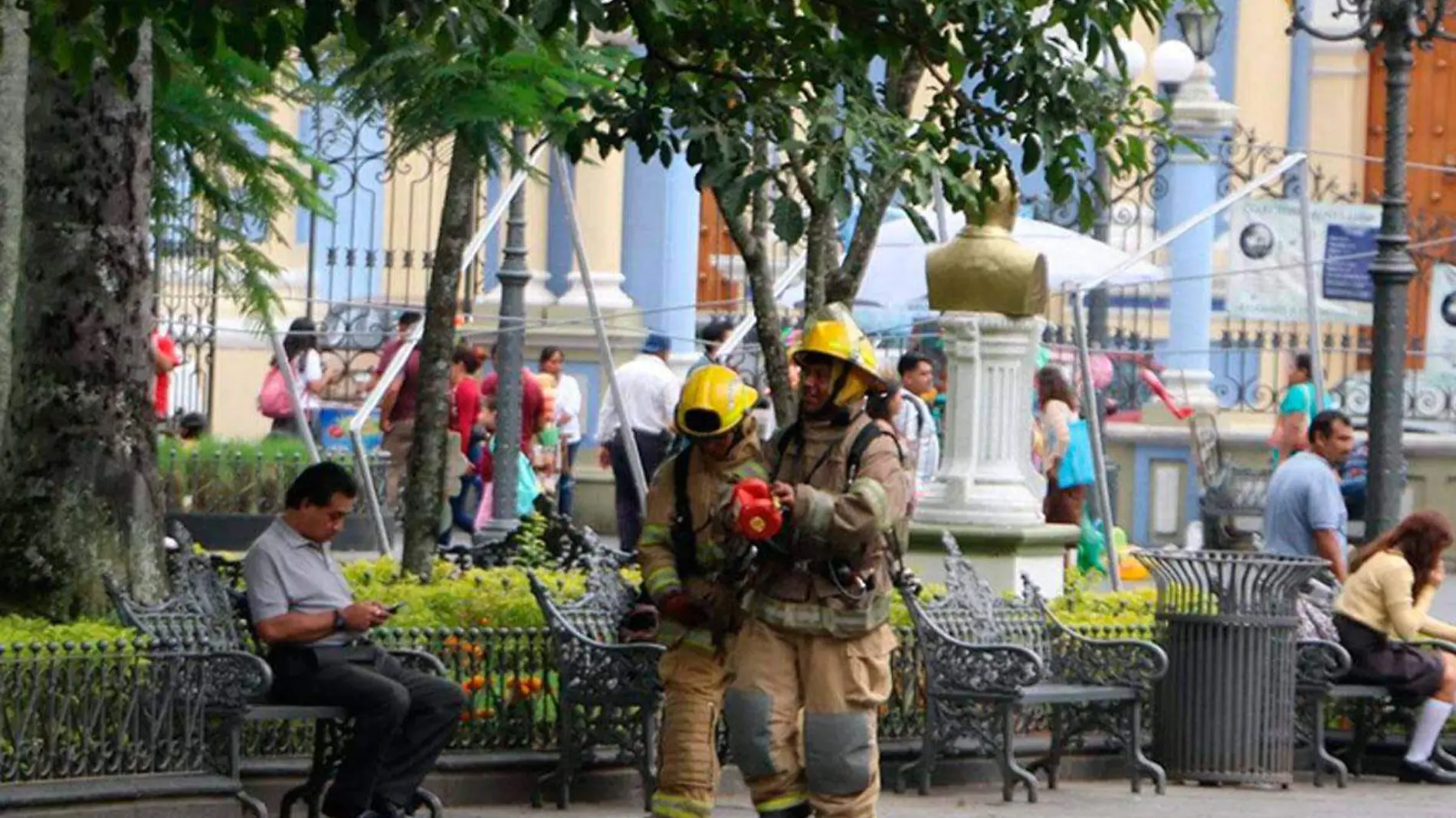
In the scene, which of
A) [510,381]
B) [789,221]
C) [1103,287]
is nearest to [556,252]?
[1103,287]

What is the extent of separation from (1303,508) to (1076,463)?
576cm

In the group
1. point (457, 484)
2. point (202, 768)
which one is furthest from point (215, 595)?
point (457, 484)

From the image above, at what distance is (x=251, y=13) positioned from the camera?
911cm

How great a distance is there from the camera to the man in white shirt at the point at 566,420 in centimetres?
2308

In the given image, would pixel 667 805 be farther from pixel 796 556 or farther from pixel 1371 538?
pixel 1371 538

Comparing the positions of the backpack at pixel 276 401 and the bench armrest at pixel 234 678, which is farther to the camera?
the backpack at pixel 276 401

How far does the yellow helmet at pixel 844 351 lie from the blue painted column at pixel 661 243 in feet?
49.6

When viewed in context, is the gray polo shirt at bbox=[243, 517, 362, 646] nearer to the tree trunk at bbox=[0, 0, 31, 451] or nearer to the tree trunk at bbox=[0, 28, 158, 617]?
the tree trunk at bbox=[0, 28, 158, 617]

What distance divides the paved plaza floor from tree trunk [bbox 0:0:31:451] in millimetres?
2377

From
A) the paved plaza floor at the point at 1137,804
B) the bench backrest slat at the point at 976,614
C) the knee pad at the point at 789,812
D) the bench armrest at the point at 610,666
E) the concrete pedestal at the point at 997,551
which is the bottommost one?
the paved plaza floor at the point at 1137,804

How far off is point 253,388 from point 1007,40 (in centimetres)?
1897

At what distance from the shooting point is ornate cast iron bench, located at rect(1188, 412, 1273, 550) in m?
23.9

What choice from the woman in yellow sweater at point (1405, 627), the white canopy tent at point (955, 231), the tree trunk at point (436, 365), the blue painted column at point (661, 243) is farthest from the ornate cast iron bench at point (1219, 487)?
the tree trunk at point (436, 365)

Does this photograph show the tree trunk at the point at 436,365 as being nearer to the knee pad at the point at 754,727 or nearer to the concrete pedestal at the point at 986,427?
the concrete pedestal at the point at 986,427
